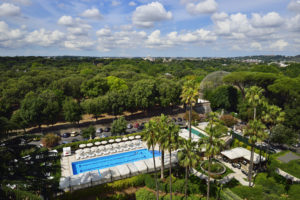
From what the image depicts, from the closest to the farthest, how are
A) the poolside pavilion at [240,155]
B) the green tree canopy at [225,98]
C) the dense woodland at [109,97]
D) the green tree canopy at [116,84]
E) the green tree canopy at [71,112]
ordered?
the poolside pavilion at [240,155] → the dense woodland at [109,97] → the green tree canopy at [71,112] → the green tree canopy at [225,98] → the green tree canopy at [116,84]

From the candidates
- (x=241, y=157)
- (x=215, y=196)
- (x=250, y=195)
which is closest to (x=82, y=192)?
(x=215, y=196)

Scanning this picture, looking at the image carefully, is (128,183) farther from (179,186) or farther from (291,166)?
(291,166)

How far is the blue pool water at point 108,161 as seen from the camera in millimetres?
29178

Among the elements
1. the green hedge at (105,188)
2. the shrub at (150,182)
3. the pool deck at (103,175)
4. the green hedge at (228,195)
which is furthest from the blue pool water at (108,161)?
the green hedge at (228,195)

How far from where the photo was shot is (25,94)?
2037 inches

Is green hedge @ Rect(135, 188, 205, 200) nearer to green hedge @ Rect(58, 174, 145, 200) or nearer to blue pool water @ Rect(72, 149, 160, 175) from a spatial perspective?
green hedge @ Rect(58, 174, 145, 200)

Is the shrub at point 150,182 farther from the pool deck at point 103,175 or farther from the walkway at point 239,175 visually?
the walkway at point 239,175

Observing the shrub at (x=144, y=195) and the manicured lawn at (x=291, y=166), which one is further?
the manicured lawn at (x=291, y=166)

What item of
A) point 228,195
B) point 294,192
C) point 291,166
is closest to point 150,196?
point 228,195

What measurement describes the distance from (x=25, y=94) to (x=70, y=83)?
12.3 metres

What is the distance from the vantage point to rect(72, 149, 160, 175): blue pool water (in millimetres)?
29178

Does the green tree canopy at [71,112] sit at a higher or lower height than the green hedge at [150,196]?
higher

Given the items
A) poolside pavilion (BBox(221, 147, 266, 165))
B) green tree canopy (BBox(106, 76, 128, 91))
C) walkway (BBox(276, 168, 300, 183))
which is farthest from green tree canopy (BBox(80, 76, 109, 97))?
walkway (BBox(276, 168, 300, 183))

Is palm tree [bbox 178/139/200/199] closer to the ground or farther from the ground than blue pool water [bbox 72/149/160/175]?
farther from the ground
